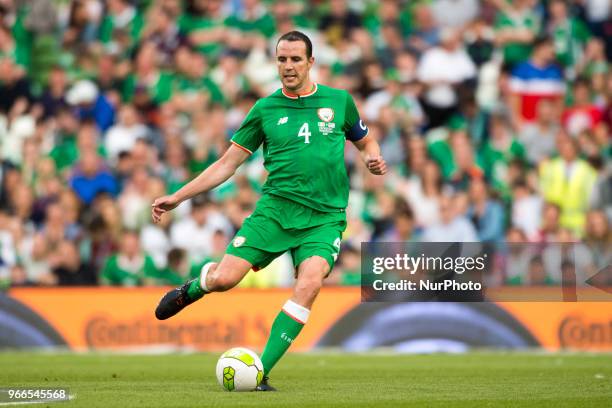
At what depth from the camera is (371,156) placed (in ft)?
35.3

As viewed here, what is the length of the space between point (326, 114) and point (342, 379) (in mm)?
2787

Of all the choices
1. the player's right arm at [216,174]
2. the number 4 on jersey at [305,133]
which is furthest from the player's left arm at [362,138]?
the player's right arm at [216,174]

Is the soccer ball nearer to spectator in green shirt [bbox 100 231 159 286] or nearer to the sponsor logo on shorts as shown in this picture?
the sponsor logo on shorts

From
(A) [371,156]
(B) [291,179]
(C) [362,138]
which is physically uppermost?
(C) [362,138]

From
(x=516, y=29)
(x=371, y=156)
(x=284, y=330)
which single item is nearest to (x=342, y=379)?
(x=284, y=330)

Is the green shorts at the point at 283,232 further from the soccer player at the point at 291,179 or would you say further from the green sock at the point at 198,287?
the green sock at the point at 198,287

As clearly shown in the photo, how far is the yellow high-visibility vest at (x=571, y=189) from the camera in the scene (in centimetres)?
1844

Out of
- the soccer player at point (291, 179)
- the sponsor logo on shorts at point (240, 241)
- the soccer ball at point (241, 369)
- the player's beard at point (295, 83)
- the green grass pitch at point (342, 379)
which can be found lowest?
the green grass pitch at point (342, 379)

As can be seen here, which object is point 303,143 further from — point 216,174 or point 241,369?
point 241,369

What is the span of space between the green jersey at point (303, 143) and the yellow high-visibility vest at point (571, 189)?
8.43 m

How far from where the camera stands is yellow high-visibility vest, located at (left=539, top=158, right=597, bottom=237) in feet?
60.5

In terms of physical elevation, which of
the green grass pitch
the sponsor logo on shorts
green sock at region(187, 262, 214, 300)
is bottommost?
the green grass pitch

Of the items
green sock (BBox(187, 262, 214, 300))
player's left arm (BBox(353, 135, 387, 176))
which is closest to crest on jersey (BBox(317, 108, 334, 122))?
player's left arm (BBox(353, 135, 387, 176))

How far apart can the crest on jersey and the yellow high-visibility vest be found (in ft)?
27.8
